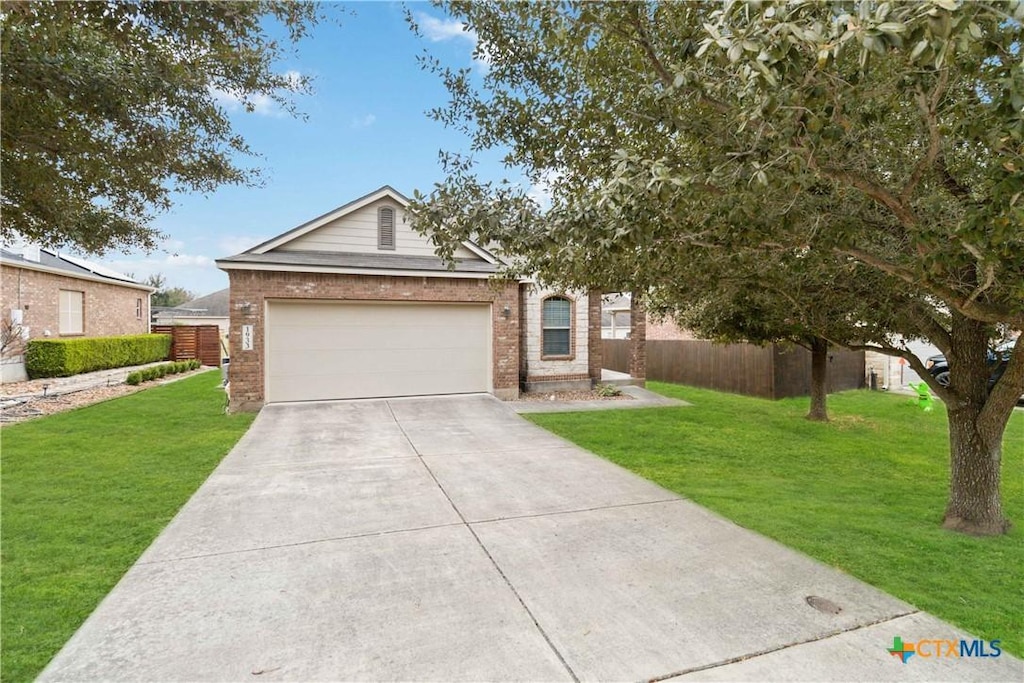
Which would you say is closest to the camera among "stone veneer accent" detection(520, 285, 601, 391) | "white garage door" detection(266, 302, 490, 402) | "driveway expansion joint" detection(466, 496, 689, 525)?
"driveway expansion joint" detection(466, 496, 689, 525)

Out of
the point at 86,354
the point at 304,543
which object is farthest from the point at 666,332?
the point at 86,354

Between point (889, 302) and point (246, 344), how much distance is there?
1060cm

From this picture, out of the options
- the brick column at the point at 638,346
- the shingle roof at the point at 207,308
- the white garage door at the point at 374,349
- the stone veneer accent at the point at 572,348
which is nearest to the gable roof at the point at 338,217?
the white garage door at the point at 374,349

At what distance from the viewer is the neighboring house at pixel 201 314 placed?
1193 inches

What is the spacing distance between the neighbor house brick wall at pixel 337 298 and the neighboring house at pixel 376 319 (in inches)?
0.8

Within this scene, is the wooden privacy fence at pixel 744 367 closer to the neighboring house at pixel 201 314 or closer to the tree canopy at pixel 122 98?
the tree canopy at pixel 122 98

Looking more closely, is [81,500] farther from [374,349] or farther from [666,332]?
[666,332]

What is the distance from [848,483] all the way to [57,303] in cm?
2190

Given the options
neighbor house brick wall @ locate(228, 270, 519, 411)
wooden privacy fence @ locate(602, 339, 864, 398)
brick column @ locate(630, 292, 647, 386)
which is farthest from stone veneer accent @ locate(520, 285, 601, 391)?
wooden privacy fence @ locate(602, 339, 864, 398)

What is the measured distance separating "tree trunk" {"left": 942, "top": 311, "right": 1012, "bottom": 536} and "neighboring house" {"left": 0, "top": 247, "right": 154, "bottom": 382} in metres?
17.3

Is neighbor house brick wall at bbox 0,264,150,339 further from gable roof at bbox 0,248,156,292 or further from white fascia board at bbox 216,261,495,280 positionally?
white fascia board at bbox 216,261,495,280

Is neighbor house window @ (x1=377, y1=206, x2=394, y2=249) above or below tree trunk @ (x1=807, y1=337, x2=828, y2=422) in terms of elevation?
above

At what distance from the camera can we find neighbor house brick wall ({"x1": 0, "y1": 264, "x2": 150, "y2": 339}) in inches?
588

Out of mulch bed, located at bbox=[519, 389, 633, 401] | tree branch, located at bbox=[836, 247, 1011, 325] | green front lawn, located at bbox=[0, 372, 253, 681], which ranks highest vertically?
tree branch, located at bbox=[836, 247, 1011, 325]
